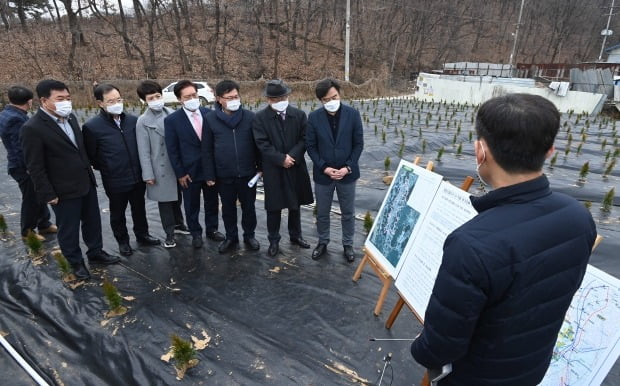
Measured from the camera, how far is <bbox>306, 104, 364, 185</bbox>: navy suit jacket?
3383mm

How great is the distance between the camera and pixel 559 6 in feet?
136

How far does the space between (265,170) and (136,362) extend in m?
1.97

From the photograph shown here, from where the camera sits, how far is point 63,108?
2979 mm

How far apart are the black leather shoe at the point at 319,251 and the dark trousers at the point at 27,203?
304 cm

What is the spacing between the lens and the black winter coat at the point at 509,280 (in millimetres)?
1063

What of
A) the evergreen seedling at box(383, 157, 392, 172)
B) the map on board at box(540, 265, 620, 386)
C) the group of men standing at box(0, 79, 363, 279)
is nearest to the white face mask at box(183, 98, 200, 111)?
the group of men standing at box(0, 79, 363, 279)

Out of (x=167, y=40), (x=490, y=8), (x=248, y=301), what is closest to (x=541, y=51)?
(x=490, y=8)

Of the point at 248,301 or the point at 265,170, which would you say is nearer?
the point at 248,301

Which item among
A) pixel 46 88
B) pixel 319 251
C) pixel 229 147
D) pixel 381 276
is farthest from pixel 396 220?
pixel 46 88

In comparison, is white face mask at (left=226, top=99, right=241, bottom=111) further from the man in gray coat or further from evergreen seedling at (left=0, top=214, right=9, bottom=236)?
evergreen seedling at (left=0, top=214, right=9, bottom=236)

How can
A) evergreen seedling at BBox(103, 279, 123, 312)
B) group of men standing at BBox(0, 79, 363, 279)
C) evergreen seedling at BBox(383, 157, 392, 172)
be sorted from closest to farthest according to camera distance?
1. evergreen seedling at BBox(103, 279, 123, 312)
2. group of men standing at BBox(0, 79, 363, 279)
3. evergreen seedling at BBox(383, 157, 392, 172)

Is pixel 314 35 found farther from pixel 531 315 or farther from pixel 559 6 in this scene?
pixel 531 315

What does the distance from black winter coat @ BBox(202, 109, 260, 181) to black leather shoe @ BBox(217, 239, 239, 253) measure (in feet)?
2.41

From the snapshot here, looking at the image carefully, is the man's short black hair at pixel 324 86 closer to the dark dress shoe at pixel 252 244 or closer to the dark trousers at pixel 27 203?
the dark dress shoe at pixel 252 244
